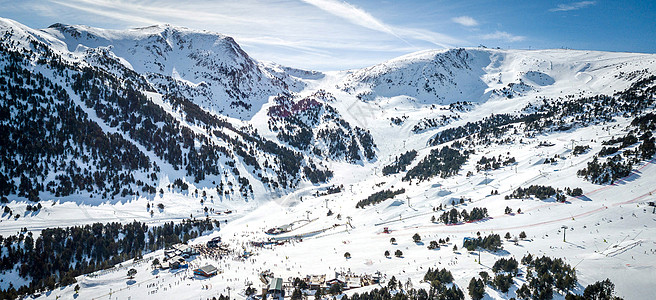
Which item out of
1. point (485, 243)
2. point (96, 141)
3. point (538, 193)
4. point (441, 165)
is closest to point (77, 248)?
point (96, 141)

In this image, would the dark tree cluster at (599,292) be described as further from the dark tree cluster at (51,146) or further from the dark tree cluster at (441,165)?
the dark tree cluster at (51,146)

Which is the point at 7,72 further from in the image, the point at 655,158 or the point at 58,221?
the point at 655,158

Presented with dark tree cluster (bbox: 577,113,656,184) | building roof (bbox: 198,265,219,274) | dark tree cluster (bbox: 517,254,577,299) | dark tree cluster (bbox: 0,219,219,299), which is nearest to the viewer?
dark tree cluster (bbox: 517,254,577,299)

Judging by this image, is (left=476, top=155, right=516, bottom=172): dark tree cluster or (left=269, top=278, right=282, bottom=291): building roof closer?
(left=269, top=278, right=282, bottom=291): building roof

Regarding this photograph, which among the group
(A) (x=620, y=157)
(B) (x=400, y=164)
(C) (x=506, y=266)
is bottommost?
(B) (x=400, y=164)

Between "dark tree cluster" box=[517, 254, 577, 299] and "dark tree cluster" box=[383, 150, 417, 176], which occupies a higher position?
"dark tree cluster" box=[517, 254, 577, 299]

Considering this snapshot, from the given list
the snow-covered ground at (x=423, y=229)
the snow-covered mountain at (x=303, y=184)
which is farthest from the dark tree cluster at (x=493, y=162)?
the snow-covered ground at (x=423, y=229)

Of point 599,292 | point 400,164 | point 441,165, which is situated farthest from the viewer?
point 400,164

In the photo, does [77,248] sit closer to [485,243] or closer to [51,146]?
[51,146]

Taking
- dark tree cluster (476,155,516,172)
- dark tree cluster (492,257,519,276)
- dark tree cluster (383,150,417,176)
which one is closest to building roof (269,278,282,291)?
dark tree cluster (492,257,519,276)

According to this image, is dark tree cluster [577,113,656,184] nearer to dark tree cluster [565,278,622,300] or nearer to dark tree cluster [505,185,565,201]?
dark tree cluster [505,185,565,201]

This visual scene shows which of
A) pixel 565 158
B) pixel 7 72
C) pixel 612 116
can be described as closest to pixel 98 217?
pixel 7 72
